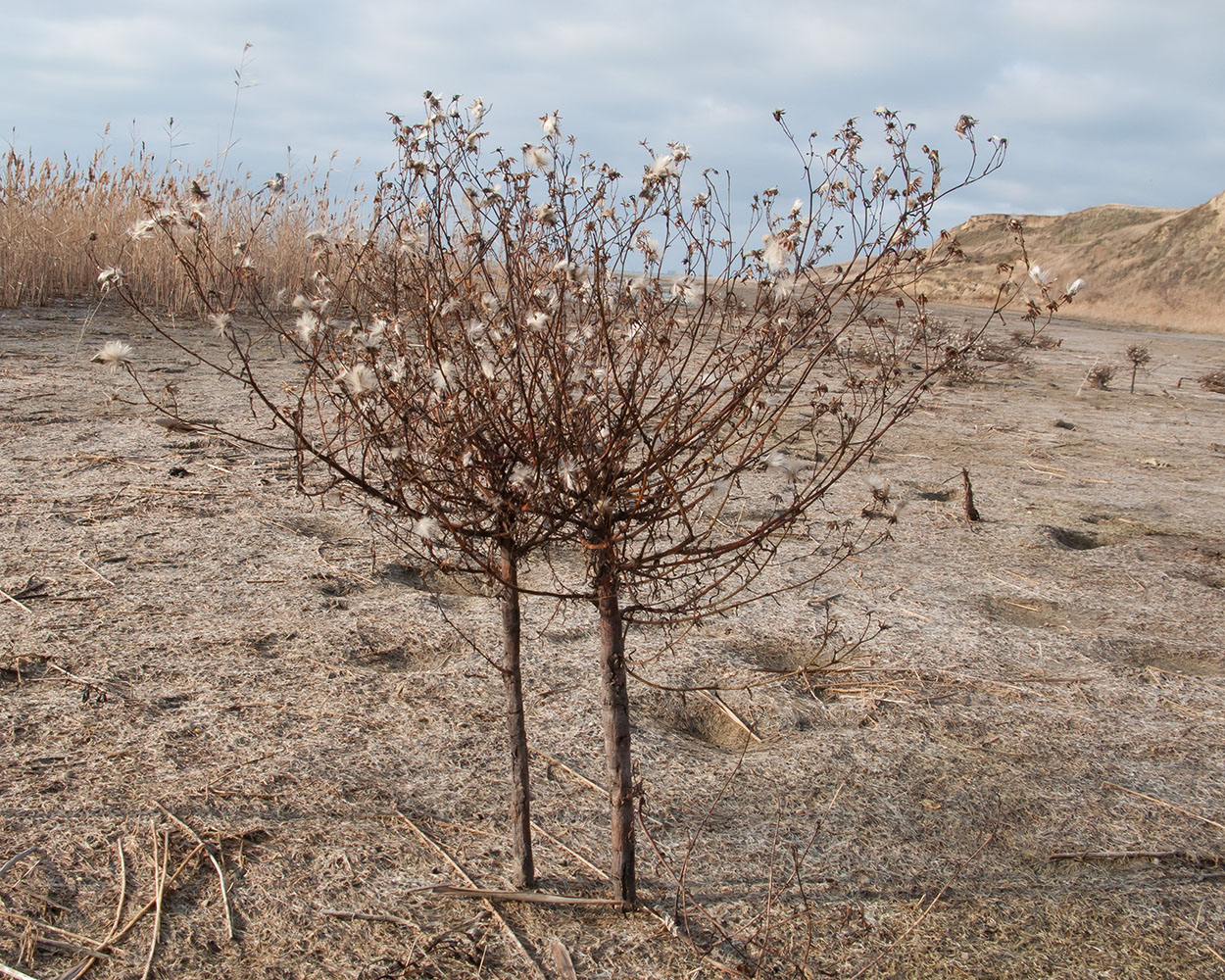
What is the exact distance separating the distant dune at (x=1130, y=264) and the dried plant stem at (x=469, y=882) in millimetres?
16040

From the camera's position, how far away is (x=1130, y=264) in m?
17.9

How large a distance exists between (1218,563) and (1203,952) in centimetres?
244

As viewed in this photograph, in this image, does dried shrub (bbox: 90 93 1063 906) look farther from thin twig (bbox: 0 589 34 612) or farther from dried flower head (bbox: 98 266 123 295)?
thin twig (bbox: 0 589 34 612)

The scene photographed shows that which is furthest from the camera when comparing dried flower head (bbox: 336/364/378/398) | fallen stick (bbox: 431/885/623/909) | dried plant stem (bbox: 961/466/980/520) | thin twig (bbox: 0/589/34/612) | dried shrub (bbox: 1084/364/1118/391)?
dried shrub (bbox: 1084/364/1118/391)

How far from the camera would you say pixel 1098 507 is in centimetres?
459

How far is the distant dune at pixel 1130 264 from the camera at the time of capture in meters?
16.7

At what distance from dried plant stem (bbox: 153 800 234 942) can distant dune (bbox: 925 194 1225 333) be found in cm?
1629

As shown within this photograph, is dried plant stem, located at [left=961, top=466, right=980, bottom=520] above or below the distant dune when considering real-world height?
below

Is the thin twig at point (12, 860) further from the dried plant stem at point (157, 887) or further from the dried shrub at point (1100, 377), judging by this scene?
the dried shrub at point (1100, 377)

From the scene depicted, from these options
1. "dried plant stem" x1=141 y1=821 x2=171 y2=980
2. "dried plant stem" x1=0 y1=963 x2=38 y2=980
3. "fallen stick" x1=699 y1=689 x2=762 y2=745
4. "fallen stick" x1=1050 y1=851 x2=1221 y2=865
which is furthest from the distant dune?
"dried plant stem" x1=0 y1=963 x2=38 y2=980

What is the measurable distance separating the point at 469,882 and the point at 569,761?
0.50 metres

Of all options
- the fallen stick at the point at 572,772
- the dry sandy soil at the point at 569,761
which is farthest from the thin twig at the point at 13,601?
the fallen stick at the point at 572,772

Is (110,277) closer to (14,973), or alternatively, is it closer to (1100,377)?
(14,973)

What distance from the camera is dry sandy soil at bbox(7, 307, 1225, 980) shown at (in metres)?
1.78
